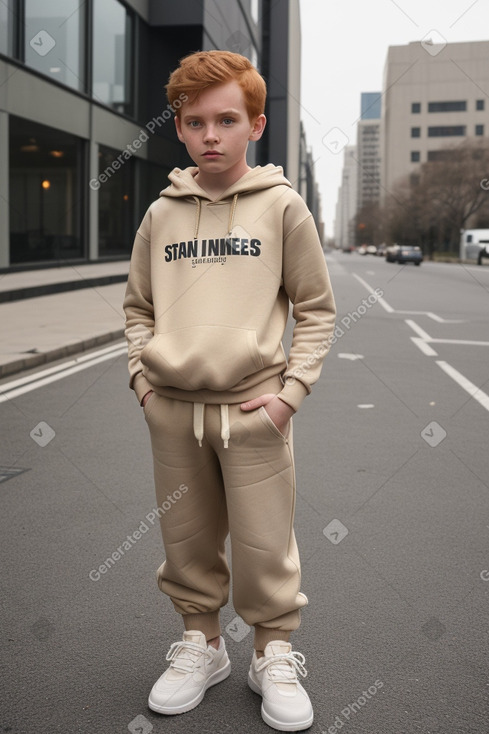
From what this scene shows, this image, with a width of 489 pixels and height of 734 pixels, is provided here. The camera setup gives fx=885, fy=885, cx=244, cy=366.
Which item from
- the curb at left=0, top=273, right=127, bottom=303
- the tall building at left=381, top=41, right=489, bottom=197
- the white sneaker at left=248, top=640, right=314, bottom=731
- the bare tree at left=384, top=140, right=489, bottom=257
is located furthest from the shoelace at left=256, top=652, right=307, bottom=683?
the tall building at left=381, top=41, right=489, bottom=197

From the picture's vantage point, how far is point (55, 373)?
9320 millimetres

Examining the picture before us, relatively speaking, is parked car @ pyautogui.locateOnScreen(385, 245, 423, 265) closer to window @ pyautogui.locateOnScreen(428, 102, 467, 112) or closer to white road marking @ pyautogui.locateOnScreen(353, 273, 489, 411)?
white road marking @ pyautogui.locateOnScreen(353, 273, 489, 411)

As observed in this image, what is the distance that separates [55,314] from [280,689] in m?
12.7

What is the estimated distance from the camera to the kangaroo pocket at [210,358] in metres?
2.34

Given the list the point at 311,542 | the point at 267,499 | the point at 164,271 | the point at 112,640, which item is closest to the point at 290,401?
the point at 267,499

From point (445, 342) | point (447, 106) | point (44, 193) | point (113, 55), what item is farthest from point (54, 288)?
point (447, 106)

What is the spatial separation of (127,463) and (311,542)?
5.94 ft

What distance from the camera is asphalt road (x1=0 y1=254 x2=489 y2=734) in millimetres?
2627

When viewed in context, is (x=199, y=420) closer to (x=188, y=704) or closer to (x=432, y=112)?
(x=188, y=704)

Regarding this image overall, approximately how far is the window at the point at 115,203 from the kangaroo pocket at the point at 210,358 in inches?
1008

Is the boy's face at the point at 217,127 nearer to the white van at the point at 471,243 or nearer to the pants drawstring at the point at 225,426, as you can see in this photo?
the pants drawstring at the point at 225,426

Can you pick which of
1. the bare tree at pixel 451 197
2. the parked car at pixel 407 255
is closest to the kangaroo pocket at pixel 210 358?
the parked car at pixel 407 255

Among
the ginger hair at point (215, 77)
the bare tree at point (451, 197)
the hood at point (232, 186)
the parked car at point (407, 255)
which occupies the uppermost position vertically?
the bare tree at point (451, 197)

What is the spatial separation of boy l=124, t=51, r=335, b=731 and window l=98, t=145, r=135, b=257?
83.5 ft
